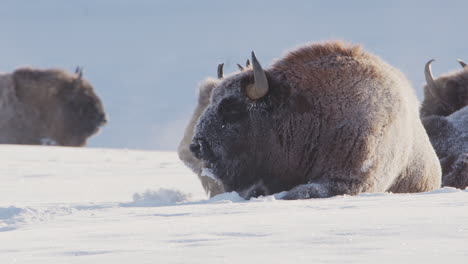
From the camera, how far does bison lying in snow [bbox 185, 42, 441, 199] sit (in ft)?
17.8

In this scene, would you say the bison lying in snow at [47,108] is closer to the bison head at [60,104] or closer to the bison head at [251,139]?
the bison head at [60,104]

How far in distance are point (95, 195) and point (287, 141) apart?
3269mm

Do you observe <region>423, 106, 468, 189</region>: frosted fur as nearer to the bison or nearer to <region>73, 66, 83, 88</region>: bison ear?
the bison

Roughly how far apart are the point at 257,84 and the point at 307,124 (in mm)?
448

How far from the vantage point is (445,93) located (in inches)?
362

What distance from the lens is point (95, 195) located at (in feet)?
27.4

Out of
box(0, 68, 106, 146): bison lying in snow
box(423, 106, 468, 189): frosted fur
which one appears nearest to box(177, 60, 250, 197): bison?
box(423, 106, 468, 189): frosted fur

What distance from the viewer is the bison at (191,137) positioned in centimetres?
703

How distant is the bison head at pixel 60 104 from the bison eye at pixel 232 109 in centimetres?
1610

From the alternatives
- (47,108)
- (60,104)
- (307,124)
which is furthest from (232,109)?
(60,104)

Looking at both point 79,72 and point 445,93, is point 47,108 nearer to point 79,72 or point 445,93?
point 79,72

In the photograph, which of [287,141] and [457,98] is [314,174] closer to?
[287,141]

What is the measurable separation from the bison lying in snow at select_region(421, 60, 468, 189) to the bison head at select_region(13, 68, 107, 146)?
13.8 m

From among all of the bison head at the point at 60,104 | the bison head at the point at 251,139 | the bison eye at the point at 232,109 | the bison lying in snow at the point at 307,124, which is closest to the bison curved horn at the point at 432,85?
the bison lying in snow at the point at 307,124
